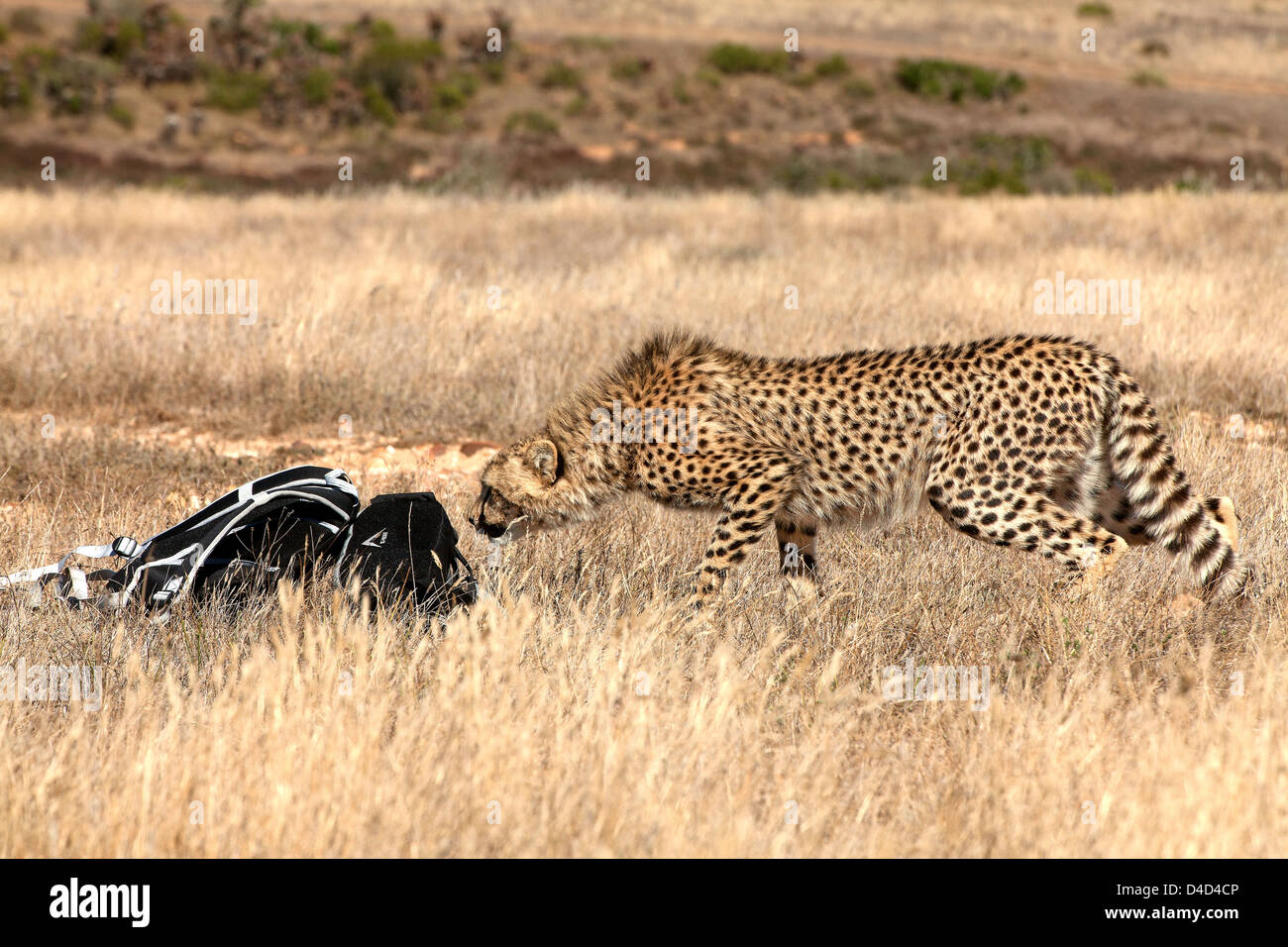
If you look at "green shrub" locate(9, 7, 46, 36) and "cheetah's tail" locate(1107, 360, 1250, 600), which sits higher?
"green shrub" locate(9, 7, 46, 36)

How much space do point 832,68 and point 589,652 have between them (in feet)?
121

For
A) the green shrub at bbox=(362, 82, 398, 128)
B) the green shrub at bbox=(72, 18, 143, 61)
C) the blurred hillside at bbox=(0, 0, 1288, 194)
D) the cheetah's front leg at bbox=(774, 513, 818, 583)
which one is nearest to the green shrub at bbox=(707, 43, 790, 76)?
the blurred hillside at bbox=(0, 0, 1288, 194)

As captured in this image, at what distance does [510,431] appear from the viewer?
696 centimetres

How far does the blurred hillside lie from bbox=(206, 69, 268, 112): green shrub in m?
0.09

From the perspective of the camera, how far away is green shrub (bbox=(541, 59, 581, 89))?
35.1 metres

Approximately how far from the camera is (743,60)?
123ft

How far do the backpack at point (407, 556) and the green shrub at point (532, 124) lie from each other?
27.3m

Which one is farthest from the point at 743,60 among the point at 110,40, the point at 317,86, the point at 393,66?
the point at 110,40

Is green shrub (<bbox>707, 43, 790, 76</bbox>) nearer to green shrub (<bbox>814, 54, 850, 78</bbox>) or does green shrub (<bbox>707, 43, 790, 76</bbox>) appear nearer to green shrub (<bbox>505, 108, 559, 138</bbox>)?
green shrub (<bbox>814, 54, 850, 78</bbox>)

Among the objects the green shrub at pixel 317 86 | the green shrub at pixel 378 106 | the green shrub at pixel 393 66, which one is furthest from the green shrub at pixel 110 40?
the green shrub at pixel 378 106

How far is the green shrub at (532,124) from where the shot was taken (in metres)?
30.6

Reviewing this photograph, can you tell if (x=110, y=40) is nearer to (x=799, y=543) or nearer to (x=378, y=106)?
(x=378, y=106)
